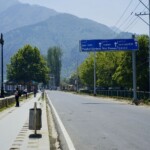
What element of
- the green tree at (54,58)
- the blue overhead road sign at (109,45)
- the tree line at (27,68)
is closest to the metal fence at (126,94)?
the blue overhead road sign at (109,45)

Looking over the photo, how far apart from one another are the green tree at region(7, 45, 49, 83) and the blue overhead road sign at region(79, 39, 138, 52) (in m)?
63.7

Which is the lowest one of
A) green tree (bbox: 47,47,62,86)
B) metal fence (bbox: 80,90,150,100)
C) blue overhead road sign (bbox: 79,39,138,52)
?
metal fence (bbox: 80,90,150,100)

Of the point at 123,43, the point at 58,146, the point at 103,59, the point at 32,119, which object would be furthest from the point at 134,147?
the point at 103,59

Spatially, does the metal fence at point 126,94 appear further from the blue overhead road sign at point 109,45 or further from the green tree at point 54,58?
the green tree at point 54,58

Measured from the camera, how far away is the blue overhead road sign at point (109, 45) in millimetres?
54719

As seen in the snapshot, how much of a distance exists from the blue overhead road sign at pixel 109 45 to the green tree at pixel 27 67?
209ft

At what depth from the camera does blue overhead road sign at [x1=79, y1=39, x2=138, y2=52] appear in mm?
54719

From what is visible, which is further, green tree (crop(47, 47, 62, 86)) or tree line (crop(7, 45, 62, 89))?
green tree (crop(47, 47, 62, 86))

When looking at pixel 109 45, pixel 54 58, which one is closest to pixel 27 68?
pixel 109 45

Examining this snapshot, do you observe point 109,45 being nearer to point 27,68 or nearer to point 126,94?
point 126,94

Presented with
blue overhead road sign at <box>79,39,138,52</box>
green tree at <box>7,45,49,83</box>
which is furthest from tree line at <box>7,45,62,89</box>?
blue overhead road sign at <box>79,39,138,52</box>

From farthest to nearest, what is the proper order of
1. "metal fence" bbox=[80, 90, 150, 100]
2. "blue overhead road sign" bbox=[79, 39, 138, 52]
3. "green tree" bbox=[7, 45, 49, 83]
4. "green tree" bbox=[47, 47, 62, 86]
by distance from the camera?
"green tree" bbox=[47, 47, 62, 86] < "green tree" bbox=[7, 45, 49, 83] < "blue overhead road sign" bbox=[79, 39, 138, 52] < "metal fence" bbox=[80, 90, 150, 100]

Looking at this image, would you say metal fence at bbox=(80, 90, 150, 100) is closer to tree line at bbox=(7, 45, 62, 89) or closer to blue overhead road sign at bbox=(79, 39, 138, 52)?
A: blue overhead road sign at bbox=(79, 39, 138, 52)

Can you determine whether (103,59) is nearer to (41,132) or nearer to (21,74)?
(21,74)
